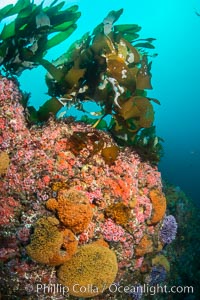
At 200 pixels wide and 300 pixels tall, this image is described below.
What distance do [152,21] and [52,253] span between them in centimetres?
11353

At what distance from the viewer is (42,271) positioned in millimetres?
3375

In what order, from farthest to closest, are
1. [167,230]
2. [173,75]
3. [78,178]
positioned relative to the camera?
[173,75]
[167,230]
[78,178]

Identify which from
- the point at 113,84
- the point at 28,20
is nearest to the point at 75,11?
the point at 28,20

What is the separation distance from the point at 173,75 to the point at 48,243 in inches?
3462

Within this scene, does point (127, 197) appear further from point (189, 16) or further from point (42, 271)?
point (189, 16)

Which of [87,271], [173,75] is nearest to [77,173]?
[87,271]

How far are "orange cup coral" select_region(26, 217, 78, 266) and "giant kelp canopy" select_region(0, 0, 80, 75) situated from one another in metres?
2.35

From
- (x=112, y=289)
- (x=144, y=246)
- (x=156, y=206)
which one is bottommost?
(x=112, y=289)

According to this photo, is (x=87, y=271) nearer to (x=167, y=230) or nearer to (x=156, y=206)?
(x=156, y=206)

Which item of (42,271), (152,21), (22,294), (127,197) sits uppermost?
(152,21)

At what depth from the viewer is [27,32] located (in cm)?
406

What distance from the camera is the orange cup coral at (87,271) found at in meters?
3.33

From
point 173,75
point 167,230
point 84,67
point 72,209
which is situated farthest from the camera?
point 173,75

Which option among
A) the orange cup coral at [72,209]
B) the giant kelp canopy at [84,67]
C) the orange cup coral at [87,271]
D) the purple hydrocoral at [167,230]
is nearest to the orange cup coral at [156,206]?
the purple hydrocoral at [167,230]
